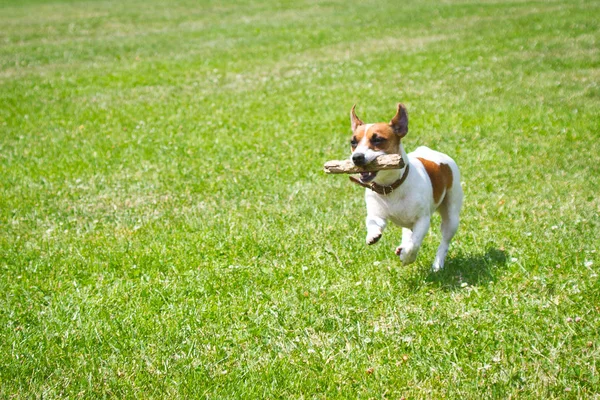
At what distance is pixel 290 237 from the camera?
7.18 metres

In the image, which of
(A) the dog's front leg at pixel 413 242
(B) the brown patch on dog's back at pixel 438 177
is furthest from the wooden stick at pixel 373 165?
(B) the brown patch on dog's back at pixel 438 177

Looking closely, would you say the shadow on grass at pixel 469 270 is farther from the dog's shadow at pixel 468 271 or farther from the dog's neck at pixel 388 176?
the dog's neck at pixel 388 176

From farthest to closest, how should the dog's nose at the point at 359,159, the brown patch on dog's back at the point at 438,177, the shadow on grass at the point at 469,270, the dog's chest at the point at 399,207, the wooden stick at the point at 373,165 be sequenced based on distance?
the brown patch on dog's back at the point at 438,177, the shadow on grass at the point at 469,270, the dog's chest at the point at 399,207, the dog's nose at the point at 359,159, the wooden stick at the point at 373,165

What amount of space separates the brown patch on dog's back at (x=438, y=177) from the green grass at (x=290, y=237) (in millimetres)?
679

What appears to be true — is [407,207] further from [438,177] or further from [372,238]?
[438,177]

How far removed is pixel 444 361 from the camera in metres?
4.62

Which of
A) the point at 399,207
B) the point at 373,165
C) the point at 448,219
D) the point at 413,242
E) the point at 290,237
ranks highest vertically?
the point at 373,165

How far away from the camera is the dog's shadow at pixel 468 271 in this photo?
5.83 metres

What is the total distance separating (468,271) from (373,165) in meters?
1.43

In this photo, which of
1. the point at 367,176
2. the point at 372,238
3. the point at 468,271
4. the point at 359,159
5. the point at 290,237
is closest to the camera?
the point at 359,159

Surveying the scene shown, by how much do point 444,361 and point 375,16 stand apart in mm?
22410

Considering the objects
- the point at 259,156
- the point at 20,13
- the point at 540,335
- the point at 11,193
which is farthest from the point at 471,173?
the point at 20,13

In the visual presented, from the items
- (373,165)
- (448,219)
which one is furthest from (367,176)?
(448,219)

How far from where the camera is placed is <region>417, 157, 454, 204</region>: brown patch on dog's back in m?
6.12
